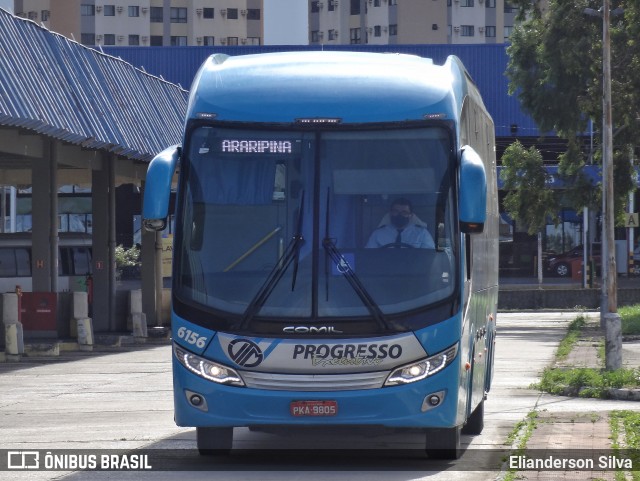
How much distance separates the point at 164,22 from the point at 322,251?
103 metres

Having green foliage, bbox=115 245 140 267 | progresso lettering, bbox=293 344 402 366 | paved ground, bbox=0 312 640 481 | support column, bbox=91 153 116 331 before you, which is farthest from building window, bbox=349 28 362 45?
progresso lettering, bbox=293 344 402 366

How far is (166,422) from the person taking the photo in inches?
590

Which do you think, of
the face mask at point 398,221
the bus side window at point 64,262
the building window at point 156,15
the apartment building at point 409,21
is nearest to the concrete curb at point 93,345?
the face mask at point 398,221

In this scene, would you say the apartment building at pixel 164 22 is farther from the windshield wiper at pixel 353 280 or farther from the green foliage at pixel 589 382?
the windshield wiper at pixel 353 280

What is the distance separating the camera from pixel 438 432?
11406 mm

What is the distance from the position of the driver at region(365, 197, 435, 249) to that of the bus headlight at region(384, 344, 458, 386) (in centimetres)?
86

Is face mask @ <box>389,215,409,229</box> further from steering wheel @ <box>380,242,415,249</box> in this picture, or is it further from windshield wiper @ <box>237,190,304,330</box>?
windshield wiper @ <box>237,190,304,330</box>

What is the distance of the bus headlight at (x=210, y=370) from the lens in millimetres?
10750

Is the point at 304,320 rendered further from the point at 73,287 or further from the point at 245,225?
the point at 73,287

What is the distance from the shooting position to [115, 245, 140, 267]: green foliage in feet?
220

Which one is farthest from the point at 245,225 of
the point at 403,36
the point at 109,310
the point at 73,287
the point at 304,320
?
the point at 403,36

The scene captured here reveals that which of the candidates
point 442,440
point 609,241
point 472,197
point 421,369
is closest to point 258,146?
point 472,197

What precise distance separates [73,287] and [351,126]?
43479mm

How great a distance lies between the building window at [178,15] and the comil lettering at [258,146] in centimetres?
10272
